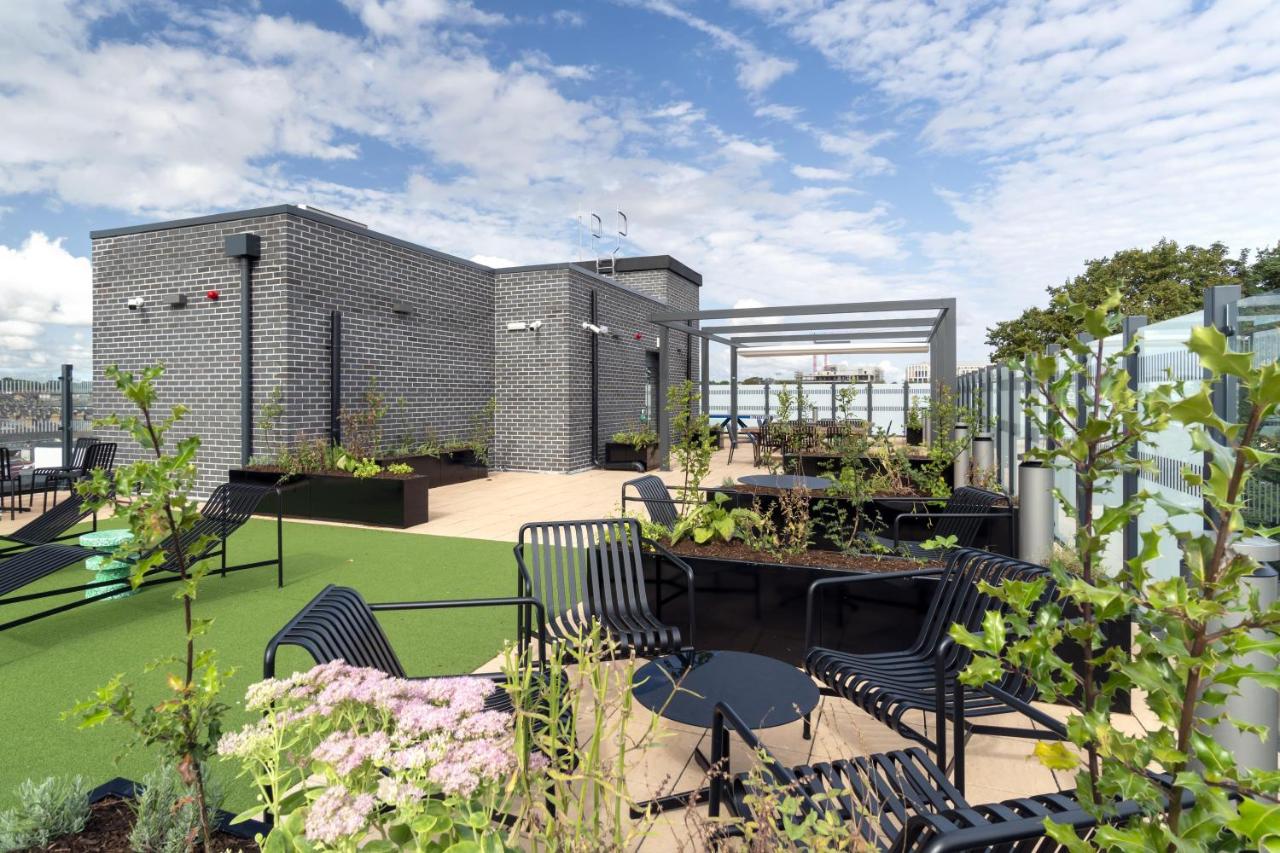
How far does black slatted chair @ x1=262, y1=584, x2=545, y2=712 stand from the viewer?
1.78m

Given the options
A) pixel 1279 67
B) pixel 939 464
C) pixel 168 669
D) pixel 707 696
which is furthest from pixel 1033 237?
pixel 168 669

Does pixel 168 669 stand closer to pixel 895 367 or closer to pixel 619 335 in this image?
pixel 619 335

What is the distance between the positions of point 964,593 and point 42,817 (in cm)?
295

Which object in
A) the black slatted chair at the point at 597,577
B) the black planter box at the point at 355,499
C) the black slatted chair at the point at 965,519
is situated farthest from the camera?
the black planter box at the point at 355,499

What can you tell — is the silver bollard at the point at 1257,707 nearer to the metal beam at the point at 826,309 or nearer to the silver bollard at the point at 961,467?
the silver bollard at the point at 961,467

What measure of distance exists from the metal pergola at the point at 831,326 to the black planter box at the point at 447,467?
333 centimetres

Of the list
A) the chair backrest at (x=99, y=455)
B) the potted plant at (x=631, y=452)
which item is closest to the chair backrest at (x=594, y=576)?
the chair backrest at (x=99, y=455)

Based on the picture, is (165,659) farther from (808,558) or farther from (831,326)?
(831,326)

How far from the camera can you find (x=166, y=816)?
1.61 m

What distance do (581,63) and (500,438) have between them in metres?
6.65

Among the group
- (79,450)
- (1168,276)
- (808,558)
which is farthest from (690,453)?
(1168,276)

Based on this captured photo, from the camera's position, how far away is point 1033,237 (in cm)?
1230

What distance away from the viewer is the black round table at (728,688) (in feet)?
7.10

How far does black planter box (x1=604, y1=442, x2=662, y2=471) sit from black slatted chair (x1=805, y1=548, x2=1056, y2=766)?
10.2 m
